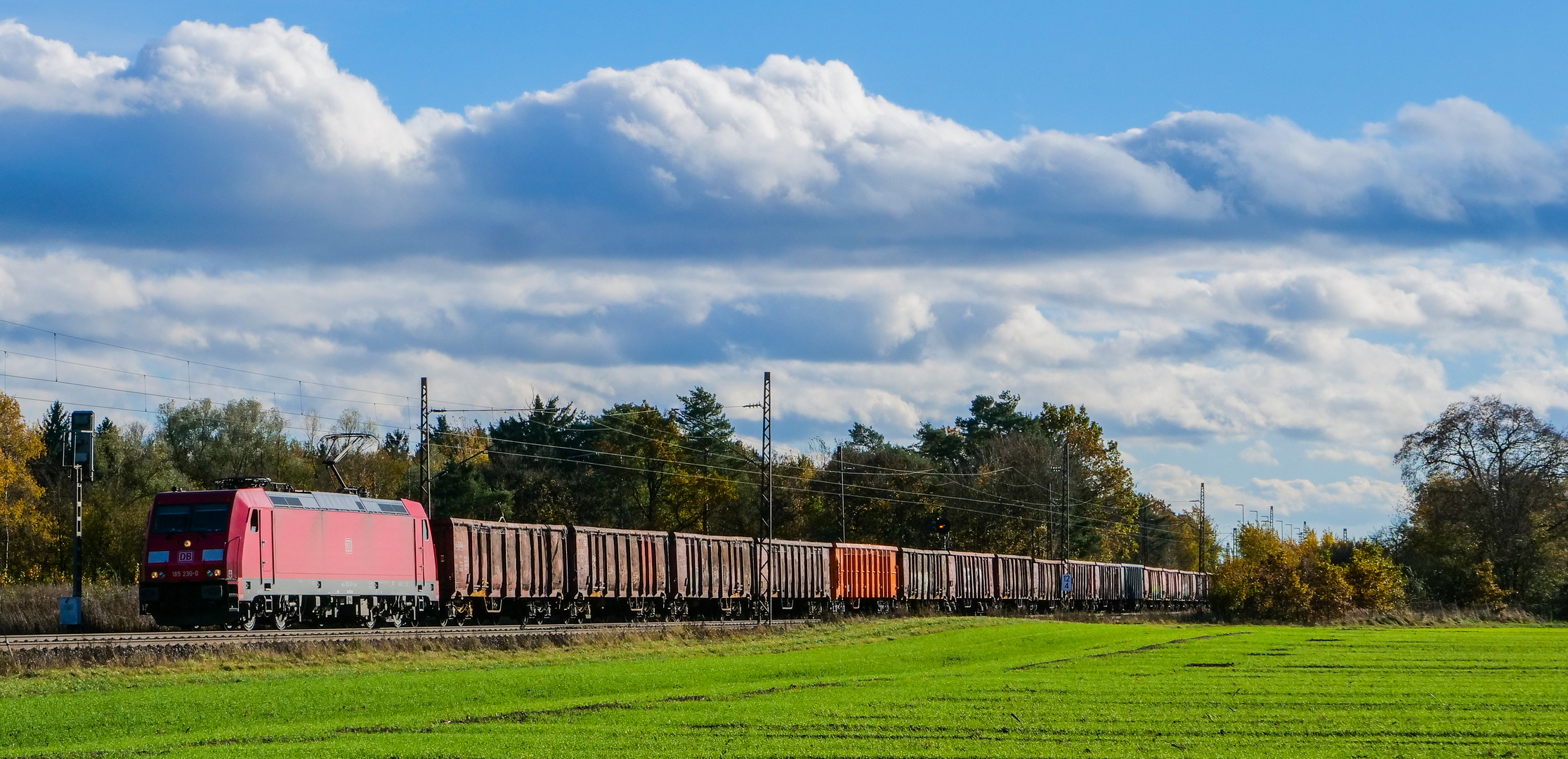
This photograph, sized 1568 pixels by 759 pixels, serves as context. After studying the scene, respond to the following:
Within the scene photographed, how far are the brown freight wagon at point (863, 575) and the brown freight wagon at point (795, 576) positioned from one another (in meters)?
0.45

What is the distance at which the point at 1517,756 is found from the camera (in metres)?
13.4

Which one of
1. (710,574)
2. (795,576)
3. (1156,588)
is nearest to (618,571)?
(710,574)

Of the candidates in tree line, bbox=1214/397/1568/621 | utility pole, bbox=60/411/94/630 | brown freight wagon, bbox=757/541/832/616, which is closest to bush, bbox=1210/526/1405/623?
tree line, bbox=1214/397/1568/621

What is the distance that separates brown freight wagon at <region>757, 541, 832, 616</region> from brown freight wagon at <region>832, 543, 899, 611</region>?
45 cm

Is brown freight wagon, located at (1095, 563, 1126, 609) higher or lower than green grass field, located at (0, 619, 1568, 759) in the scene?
lower

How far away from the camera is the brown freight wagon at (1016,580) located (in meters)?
69.5

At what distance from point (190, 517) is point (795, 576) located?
2570 centimetres

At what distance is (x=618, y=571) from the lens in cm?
4609

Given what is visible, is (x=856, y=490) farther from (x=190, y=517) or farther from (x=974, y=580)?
(x=190, y=517)

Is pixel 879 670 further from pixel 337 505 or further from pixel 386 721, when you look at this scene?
pixel 337 505

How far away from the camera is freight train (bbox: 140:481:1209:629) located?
33531 mm

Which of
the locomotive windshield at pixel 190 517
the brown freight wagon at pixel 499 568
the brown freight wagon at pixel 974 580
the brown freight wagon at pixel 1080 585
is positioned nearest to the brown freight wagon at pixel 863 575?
the brown freight wagon at pixel 974 580

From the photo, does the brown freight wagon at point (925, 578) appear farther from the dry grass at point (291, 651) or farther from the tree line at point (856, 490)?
the dry grass at point (291, 651)

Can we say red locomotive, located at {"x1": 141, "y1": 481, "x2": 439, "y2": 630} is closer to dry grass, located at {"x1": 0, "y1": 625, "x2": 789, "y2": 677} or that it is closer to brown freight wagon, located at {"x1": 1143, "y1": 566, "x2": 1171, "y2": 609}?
dry grass, located at {"x1": 0, "y1": 625, "x2": 789, "y2": 677}
